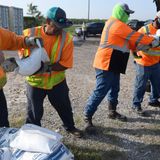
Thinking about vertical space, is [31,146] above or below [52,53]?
below

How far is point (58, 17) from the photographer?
4195 mm

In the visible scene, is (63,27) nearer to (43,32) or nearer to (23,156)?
(43,32)

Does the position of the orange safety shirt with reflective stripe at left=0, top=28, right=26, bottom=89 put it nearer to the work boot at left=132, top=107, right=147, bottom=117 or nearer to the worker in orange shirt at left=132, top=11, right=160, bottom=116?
the worker in orange shirt at left=132, top=11, right=160, bottom=116

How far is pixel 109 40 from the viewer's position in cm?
520

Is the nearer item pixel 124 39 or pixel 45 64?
pixel 45 64

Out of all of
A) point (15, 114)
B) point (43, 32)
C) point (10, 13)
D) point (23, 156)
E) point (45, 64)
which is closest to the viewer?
point (23, 156)

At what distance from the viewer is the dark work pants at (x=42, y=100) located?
4527 mm

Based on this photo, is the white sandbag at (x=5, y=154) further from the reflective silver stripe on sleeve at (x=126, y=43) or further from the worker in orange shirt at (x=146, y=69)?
the worker in orange shirt at (x=146, y=69)

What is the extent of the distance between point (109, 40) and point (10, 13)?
2110cm

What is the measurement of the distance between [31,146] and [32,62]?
1.12 meters

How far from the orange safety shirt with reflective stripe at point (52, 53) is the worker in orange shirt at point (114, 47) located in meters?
0.91

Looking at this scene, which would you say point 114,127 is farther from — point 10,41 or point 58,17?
point 10,41

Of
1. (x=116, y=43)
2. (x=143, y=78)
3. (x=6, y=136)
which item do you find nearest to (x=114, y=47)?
(x=116, y=43)

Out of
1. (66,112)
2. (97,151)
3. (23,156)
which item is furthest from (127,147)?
(23,156)
